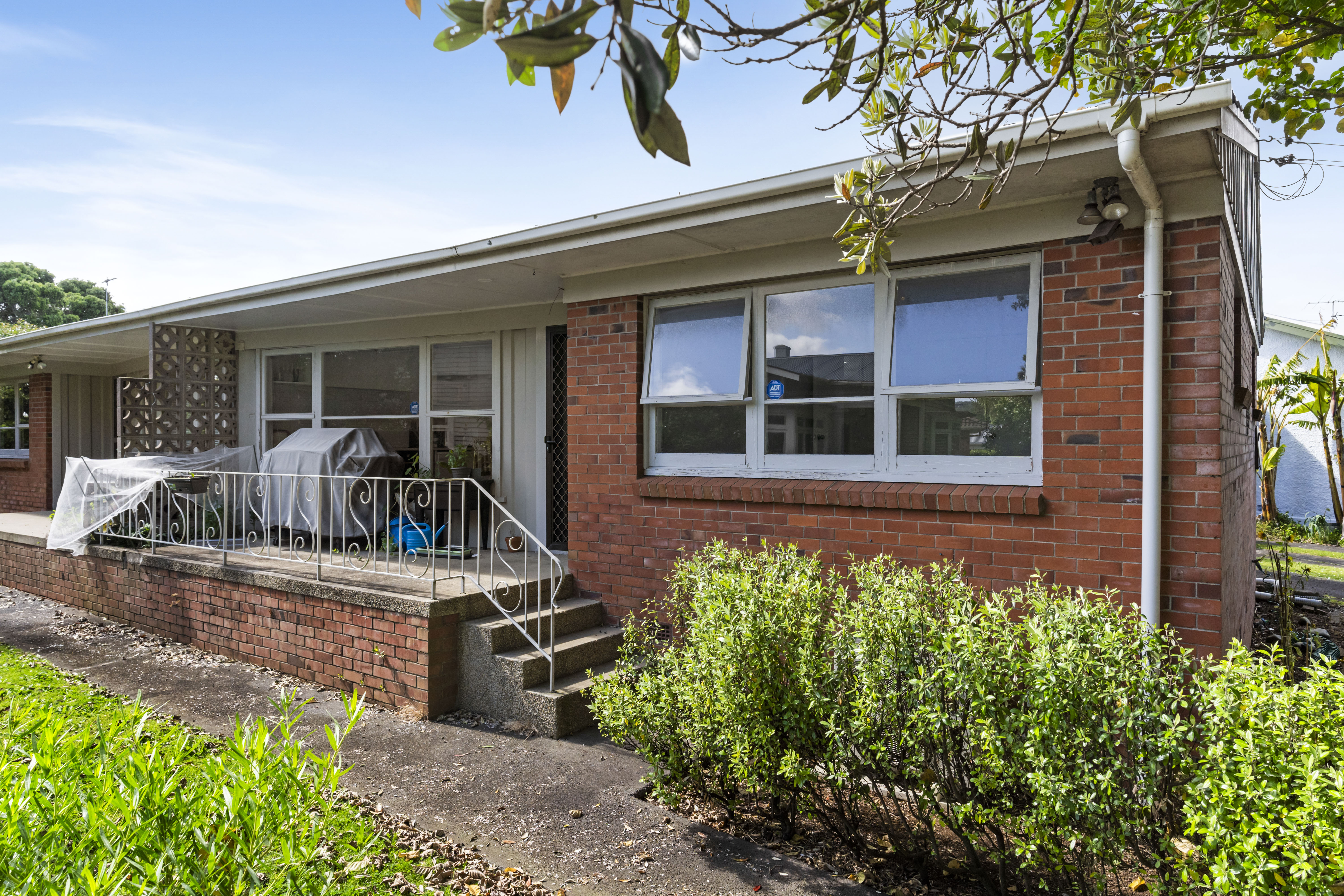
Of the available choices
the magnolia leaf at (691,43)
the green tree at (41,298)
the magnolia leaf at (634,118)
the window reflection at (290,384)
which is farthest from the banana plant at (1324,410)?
the green tree at (41,298)

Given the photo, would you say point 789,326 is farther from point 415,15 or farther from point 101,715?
point 101,715

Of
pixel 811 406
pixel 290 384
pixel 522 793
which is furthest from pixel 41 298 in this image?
pixel 522 793

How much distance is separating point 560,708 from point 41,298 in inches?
2227

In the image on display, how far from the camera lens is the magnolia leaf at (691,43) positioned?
1.52 metres

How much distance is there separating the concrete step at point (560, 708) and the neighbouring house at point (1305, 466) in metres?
17.9

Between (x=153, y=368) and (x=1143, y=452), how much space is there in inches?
372

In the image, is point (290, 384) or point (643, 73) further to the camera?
point (290, 384)

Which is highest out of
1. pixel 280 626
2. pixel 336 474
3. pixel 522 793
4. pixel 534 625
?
pixel 336 474

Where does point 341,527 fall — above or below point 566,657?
above

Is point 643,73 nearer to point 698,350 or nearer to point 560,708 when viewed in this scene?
point 560,708

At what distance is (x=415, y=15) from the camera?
1385 mm

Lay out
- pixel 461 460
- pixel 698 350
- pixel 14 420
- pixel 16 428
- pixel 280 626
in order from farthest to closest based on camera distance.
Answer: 1. pixel 14 420
2. pixel 16 428
3. pixel 461 460
4. pixel 280 626
5. pixel 698 350

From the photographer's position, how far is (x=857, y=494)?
15.4 feet

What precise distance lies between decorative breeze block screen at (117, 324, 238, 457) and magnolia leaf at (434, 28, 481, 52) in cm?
894
